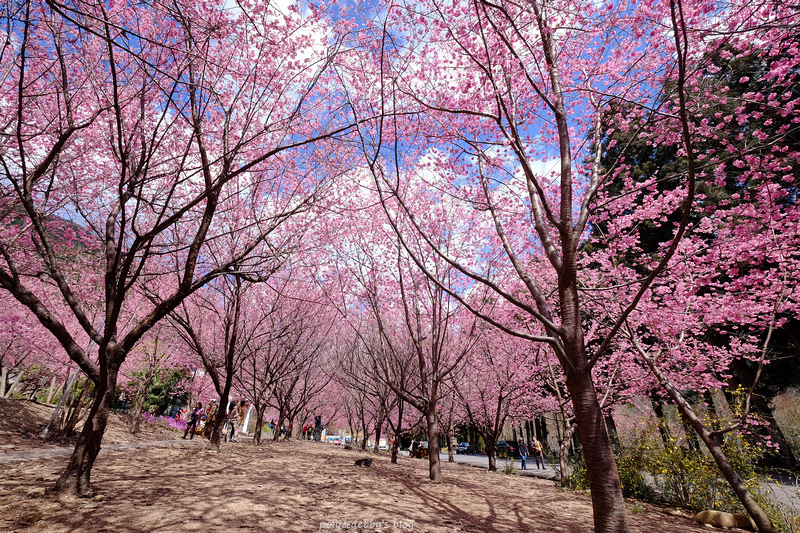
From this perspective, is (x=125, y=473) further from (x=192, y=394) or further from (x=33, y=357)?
(x=192, y=394)

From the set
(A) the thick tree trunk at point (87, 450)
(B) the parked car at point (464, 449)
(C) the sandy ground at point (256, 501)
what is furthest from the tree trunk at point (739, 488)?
(B) the parked car at point (464, 449)

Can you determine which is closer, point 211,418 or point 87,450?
point 87,450

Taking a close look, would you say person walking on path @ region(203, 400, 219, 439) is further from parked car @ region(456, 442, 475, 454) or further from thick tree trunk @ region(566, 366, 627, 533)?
parked car @ region(456, 442, 475, 454)

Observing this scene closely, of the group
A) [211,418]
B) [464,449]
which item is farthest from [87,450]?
[464,449]

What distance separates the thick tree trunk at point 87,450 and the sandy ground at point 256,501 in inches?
6.8

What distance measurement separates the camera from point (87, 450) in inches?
174

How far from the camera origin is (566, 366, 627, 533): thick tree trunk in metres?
2.86

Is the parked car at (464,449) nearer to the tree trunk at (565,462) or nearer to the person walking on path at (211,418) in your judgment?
the person walking on path at (211,418)

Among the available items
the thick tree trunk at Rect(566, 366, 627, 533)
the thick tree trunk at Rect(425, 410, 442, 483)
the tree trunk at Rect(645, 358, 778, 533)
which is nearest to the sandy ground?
the thick tree trunk at Rect(425, 410, 442, 483)

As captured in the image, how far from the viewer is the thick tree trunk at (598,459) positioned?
2863 mm

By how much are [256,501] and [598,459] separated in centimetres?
417

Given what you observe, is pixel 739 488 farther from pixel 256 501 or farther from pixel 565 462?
pixel 256 501

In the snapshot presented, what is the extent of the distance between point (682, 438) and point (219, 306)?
17.3 metres

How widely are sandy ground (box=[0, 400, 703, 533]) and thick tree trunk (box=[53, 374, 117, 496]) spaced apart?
0.17 m
